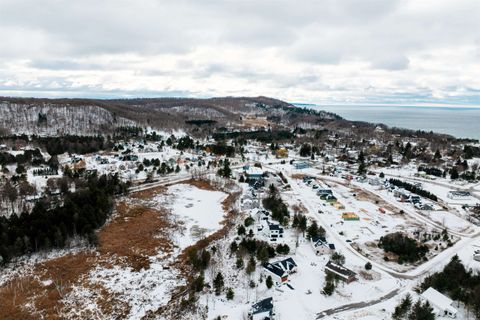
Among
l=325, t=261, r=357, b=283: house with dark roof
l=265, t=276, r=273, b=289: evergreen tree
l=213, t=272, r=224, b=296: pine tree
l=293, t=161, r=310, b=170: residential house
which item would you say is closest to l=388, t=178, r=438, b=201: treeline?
l=293, t=161, r=310, b=170: residential house

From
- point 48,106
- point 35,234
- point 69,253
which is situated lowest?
point 69,253

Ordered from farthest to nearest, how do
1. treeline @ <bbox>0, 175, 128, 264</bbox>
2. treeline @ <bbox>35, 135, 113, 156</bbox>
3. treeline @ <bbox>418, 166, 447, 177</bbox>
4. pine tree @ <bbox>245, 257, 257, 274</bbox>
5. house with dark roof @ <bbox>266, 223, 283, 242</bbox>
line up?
1. treeline @ <bbox>35, 135, 113, 156</bbox>
2. treeline @ <bbox>418, 166, 447, 177</bbox>
3. house with dark roof @ <bbox>266, 223, 283, 242</bbox>
4. treeline @ <bbox>0, 175, 128, 264</bbox>
5. pine tree @ <bbox>245, 257, 257, 274</bbox>

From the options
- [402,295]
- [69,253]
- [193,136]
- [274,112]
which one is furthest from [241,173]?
[274,112]

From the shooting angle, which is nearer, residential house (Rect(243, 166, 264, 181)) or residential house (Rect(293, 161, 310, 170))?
residential house (Rect(243, 166, 264, 181))

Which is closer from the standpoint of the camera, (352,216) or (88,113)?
(352,216)

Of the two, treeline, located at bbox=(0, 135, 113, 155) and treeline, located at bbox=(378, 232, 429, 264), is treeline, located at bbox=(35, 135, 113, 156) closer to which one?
treeline, located at bbox=(0, 135, 113, 155)

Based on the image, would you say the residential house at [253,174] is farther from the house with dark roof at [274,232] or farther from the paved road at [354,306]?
the paved road at [354,306]

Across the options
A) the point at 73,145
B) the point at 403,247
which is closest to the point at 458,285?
the point at 403,247

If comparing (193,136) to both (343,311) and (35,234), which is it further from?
(343,311)
